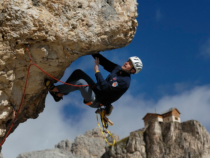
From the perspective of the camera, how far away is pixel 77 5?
6.37m

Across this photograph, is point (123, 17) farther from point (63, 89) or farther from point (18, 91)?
point (18, 91)

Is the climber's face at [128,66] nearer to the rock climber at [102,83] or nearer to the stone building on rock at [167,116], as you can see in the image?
the rock climber at [102,83]

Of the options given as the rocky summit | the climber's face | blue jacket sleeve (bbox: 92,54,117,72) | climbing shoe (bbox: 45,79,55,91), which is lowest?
climbing shoe (bbox: 45,79,55,91)

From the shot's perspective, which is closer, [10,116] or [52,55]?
[52,55]

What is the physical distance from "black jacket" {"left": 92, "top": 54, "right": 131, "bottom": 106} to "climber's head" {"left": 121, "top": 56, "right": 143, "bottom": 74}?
160mm

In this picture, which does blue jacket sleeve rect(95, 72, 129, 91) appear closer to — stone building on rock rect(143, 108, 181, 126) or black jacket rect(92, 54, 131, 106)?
black jacket rect(92, 54, 131, 106)

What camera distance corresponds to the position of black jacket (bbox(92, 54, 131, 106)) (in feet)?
22.5

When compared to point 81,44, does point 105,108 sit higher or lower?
lower

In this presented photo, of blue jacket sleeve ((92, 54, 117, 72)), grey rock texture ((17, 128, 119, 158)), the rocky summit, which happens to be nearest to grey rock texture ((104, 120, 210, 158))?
the rocky summit

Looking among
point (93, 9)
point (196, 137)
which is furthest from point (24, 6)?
point (196, 137)

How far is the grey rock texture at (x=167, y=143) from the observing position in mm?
37469

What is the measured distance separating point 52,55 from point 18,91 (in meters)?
1.40

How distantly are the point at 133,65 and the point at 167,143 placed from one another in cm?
Answer: 3511

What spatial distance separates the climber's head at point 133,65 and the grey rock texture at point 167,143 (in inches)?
1308
